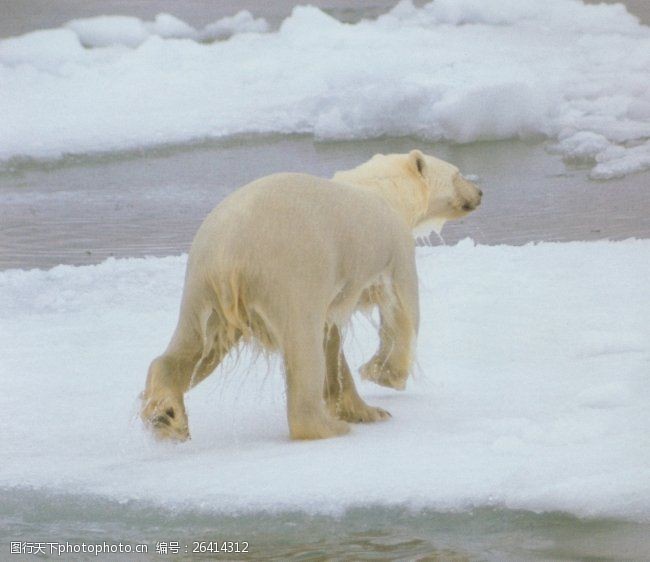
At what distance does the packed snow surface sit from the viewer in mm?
8672

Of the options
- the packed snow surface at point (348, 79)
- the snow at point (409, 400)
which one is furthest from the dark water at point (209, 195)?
the snow at point (409, 400)

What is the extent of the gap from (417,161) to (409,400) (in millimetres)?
733

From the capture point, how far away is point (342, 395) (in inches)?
140

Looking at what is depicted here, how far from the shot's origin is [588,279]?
4910 mm

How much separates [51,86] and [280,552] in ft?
24.6

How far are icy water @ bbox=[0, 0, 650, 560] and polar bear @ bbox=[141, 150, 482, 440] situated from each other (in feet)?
1.08

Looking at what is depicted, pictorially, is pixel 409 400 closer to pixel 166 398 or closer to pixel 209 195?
pixel 166 398

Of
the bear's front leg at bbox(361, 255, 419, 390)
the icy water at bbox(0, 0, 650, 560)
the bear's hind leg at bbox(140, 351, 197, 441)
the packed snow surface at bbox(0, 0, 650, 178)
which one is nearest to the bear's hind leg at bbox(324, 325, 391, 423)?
the bear's front leg at bbox(361, 255, 419, 390)

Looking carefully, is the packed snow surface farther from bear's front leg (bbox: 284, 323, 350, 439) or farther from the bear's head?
bear's front leg (bbox: 284, 323, 350, 439)

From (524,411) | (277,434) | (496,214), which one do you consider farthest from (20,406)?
(496,214)

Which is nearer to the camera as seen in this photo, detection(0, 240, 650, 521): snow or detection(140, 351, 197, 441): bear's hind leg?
detection(0, 240, 650, 521): snow

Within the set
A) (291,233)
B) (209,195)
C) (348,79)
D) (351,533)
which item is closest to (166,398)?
(291,233)

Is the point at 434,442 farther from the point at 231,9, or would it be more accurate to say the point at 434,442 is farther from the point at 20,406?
the point at 231,9

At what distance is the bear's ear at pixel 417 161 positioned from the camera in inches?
157
